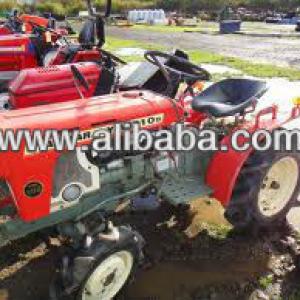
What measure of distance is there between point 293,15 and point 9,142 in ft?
108

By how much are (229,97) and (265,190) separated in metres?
0.79

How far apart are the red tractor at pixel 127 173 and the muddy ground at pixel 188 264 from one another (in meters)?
0.21

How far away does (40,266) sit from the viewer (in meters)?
3.76

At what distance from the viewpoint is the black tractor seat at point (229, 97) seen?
12.7 ft

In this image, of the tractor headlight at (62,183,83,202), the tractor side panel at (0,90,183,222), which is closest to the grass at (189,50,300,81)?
the tractor side panel at (0,90,183,222)

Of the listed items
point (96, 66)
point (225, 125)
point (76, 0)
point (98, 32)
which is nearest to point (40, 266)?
point (225, 125)

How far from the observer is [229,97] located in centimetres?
429

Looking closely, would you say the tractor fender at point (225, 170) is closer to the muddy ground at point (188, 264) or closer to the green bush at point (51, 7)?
the muddy ground at point (188, 264)

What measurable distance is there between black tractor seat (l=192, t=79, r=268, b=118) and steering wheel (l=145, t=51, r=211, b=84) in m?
0.18

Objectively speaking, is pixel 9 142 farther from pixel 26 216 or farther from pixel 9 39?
pixel 9 39

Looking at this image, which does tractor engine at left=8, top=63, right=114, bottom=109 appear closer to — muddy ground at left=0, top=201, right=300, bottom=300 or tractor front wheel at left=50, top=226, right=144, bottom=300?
muddy ground at left=0, top=201, right=300, bottom=300

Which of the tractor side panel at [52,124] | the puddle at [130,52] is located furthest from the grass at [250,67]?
the tractor side panel at [52,124]

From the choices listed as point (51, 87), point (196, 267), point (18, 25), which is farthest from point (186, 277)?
point (18, 25)

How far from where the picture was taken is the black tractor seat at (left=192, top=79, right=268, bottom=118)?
3.86 metres
